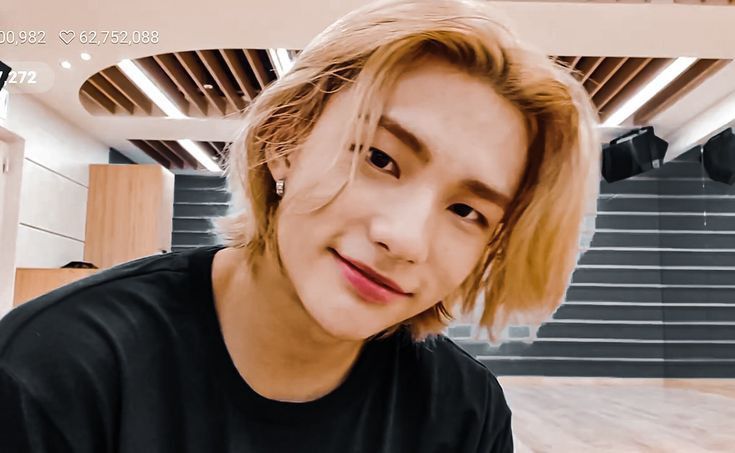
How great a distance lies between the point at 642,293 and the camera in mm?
8500

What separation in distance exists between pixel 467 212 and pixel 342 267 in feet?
0.47

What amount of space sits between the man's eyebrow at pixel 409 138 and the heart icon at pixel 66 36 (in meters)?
4.34

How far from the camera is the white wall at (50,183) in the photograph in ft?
19.5

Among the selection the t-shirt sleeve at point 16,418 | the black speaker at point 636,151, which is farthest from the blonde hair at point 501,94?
the black speaker at point 636,151

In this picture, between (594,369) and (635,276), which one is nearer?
(594,369)

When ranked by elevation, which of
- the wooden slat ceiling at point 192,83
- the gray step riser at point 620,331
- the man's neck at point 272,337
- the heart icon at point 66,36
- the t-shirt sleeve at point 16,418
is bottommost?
the gray step riser at point 620,331

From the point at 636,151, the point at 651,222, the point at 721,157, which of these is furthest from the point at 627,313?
the point at 636,151

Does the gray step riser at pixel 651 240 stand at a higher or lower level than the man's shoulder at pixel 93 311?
higher

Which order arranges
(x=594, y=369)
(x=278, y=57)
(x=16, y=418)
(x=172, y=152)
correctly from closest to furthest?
(x=16, y=418), (x=278, y=57), (x=172, y=152), (x=594, y=369)

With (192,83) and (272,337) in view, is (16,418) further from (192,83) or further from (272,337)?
(192,83)

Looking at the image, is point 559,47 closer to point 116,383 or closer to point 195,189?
point 116,383

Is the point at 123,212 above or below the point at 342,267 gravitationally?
above

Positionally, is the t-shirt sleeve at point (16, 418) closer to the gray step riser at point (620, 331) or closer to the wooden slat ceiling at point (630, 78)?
the wooden slat ceiling at point (630, 78)

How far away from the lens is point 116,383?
0.66 meters
